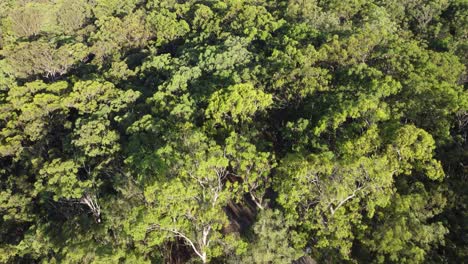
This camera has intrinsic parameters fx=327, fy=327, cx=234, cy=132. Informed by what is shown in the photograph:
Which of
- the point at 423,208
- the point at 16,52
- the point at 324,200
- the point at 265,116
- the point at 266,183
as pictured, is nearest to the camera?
the point at 324,200

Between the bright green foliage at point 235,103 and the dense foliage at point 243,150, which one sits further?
the bright green foliage at point 235,103

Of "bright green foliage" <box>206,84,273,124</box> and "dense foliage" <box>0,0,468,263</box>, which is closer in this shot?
"dense foliage" <box>0,0,468,263</box>

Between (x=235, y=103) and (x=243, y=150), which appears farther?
(x=235, y=103)

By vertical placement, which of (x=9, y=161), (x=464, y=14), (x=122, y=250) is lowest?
(x=9, y=161)

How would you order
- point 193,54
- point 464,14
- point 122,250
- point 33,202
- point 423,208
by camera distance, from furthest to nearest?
point 464,14, point 193,54, point 33,202, point 423,208, point 122,250

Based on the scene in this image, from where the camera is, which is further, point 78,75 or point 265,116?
point 78,75

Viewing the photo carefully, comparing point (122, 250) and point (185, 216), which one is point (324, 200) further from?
point (122, 250)

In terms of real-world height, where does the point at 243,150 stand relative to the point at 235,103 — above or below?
below

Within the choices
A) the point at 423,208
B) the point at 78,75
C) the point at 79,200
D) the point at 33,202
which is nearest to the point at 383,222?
the point at 423,208
